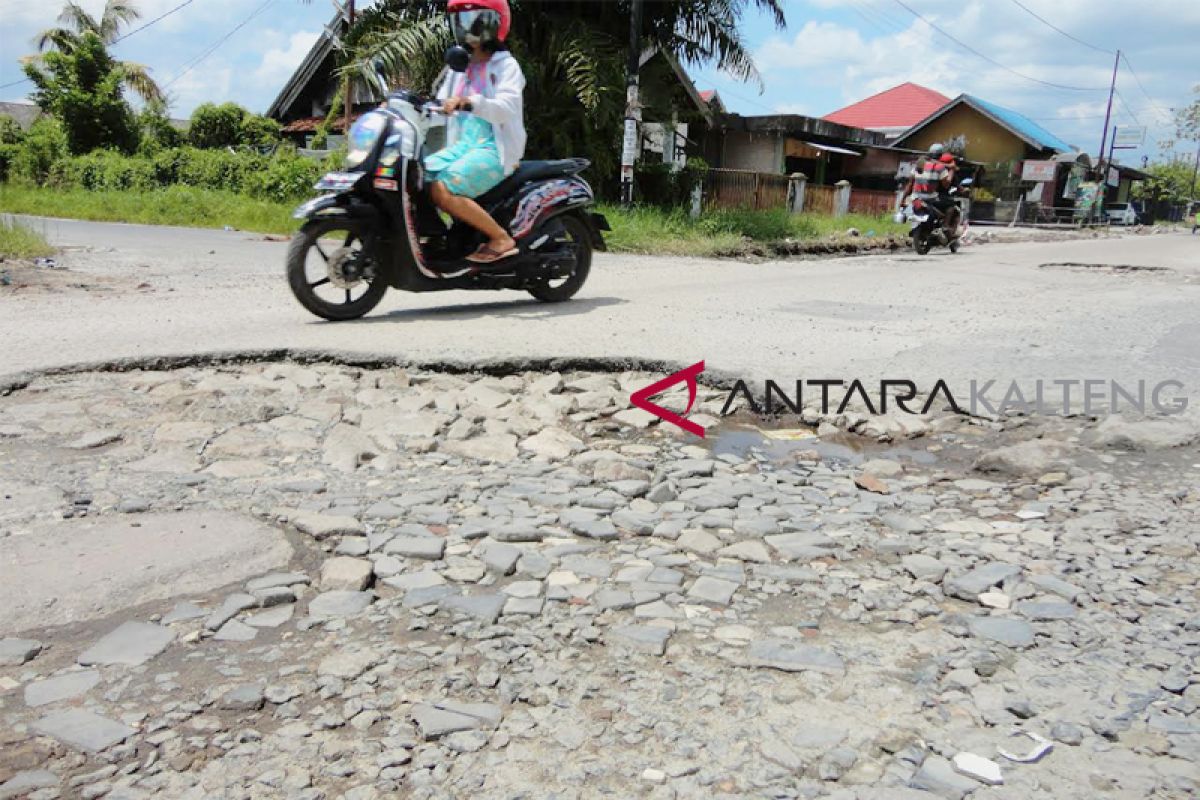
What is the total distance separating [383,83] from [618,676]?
510 cm

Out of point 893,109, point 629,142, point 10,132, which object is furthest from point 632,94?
point 893,109

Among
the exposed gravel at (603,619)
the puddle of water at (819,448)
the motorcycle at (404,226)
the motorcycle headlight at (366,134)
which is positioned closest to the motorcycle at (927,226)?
the motorcycle at (404,226)

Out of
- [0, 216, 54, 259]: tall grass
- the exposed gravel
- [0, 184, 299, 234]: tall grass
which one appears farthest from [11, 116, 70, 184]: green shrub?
the exposed gravel

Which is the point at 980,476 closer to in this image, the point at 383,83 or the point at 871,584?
the point at 871,584

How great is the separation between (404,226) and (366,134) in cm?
57

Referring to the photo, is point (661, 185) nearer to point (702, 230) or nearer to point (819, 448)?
point (702, 230)

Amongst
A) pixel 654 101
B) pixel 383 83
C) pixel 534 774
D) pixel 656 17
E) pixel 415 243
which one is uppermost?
pixel 656 17

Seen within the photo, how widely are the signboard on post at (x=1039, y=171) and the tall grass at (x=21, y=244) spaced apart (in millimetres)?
35449

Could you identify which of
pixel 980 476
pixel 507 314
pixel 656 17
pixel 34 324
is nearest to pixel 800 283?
pixel 507 314

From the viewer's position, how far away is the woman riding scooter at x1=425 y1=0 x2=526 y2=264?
18.7 feet

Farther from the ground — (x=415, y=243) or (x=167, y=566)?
(x=415, y=243)

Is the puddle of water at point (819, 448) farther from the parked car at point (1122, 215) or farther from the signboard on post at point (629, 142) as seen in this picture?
the parked car at point (1122, 215)

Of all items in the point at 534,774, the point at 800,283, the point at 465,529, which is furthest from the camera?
the point at 800,283

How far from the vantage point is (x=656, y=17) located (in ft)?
52.7
